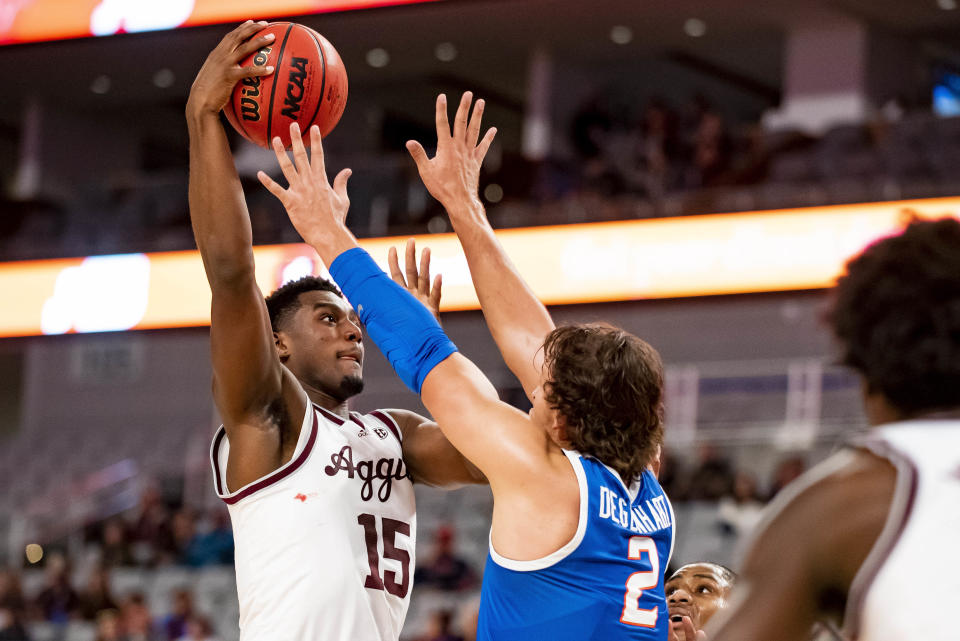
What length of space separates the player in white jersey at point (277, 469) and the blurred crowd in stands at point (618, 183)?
28.0 feet

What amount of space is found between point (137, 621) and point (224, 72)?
29.6ft

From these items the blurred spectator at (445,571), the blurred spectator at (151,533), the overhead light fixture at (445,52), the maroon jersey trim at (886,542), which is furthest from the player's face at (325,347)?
the overhead light fixture at (445,52)

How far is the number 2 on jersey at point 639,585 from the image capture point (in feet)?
8.46

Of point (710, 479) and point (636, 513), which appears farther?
point (710, 479)

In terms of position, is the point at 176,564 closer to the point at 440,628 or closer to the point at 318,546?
the point at 440,628

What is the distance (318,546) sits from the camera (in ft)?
10.3

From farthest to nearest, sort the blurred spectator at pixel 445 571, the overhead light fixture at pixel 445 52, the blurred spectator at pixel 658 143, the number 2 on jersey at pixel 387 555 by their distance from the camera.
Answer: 1. the overhead light fixture at pixel 445 52
2. the blurred spectator at pixel 658 143
3. the blurred spectator at pixel 445 571
4. the number 2 on jersey at pixel 387 555

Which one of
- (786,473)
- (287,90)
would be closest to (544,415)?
(287,90)

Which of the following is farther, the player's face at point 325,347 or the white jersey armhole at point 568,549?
the player's face at point 325,347

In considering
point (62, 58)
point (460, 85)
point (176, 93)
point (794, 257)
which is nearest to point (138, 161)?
point (176, 93)

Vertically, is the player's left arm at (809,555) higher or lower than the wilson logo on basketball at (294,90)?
lower

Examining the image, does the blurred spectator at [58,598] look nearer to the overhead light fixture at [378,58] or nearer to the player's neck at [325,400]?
the overhead light fixture at [378,58]

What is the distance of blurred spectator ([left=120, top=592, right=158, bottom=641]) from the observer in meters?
11.2

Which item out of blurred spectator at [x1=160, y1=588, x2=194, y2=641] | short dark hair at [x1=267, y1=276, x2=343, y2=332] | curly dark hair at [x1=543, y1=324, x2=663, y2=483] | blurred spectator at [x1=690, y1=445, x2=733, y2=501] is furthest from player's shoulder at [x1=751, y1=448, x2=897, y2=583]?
blurred spectator at [x1=160, y1=588, x2=194, y2=641]
